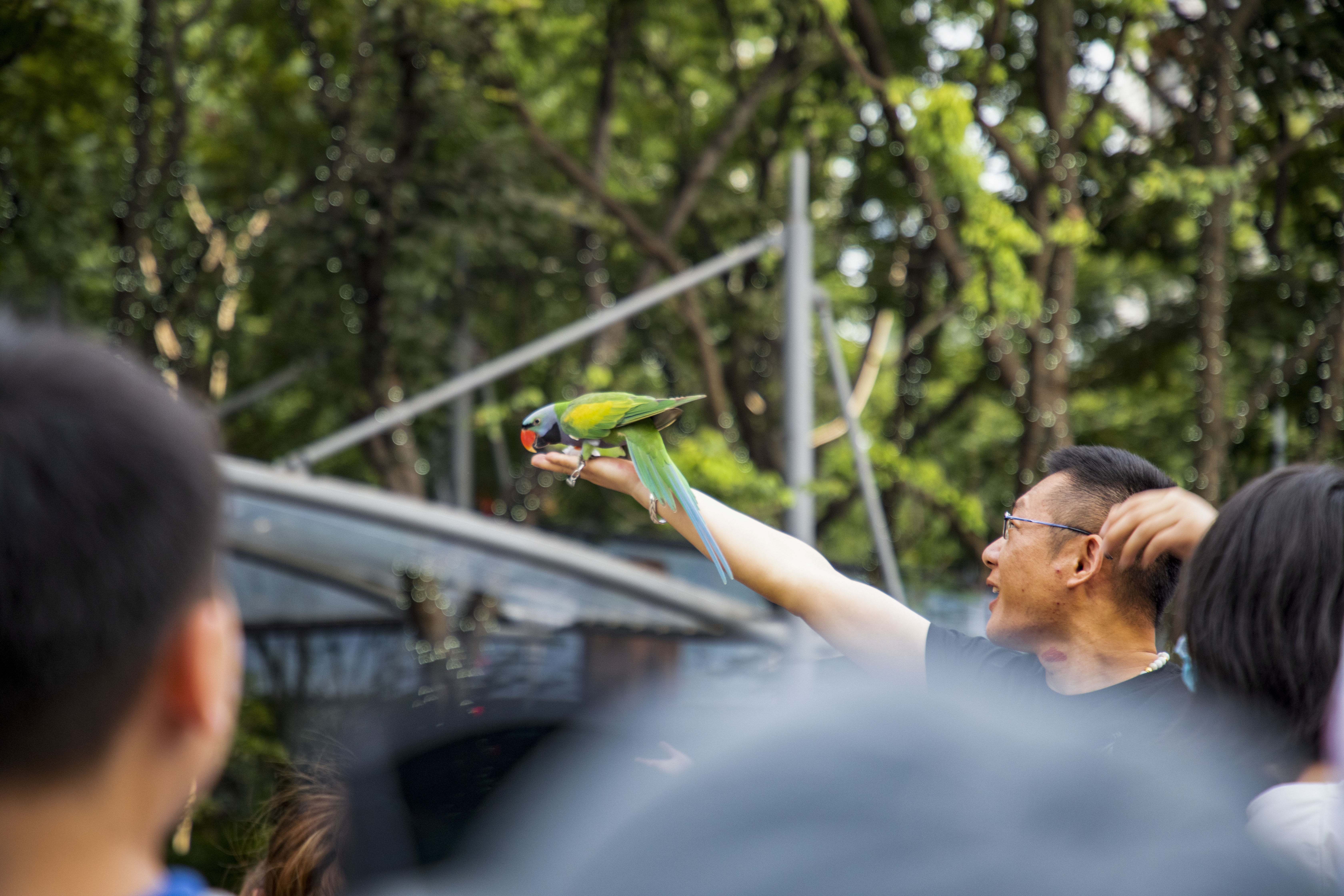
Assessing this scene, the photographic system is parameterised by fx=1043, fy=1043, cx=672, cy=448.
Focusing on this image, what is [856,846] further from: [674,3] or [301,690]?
[674,3]

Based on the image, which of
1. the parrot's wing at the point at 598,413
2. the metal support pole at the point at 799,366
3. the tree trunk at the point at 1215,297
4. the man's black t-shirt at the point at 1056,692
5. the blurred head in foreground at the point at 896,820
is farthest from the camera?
the tree trunk at the point at 1215,297

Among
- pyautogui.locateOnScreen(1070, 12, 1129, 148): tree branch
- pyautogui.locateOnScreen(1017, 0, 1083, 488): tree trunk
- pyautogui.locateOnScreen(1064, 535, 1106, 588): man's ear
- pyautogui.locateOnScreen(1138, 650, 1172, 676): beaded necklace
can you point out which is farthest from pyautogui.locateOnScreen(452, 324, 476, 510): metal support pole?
pyautogui.locateOnScreen(1138, 650, 1172, 676): beaded necklace

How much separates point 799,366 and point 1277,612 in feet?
15.9

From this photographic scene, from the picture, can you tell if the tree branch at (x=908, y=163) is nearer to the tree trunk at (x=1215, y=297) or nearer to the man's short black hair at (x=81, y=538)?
the tree trunk at (x=1215, y=297)

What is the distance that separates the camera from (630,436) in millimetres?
1898

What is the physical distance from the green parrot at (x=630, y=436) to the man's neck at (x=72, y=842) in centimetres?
110

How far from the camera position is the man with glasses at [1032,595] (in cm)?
181

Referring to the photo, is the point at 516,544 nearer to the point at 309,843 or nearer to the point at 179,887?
the point at 309,843

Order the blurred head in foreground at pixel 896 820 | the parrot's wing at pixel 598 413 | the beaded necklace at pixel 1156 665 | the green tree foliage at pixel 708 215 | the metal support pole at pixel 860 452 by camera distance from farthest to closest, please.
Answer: the green tree foliage at pixel 708 215 < the metal support pole at pixel 860 452 < the parrot's wing at pixel 598 413 < the beaded necklace at pixel 1156 665 < the blurred head in foreground at pixel 896 820

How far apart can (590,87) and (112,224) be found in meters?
4.55

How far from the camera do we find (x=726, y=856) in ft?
2.12

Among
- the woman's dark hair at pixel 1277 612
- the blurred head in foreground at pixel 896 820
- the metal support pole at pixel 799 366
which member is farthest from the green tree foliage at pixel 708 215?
the blurred head in foreground at pixel 896 820

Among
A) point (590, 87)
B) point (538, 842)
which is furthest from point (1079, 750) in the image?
point (590, 87)

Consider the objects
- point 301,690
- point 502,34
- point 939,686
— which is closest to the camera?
point 939,686
